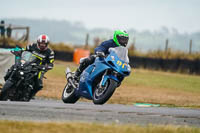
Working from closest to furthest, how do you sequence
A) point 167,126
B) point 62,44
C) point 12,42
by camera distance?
point 167,126, point 12,42, point 62,44

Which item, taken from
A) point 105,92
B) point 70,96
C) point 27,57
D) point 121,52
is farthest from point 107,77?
point 27,57

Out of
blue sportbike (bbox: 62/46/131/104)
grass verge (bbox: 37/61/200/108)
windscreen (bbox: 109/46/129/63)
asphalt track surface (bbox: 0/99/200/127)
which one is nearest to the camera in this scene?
asphalt track surface (bbox: 0/99/200/127)

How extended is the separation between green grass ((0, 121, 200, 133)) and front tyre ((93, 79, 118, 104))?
2.67 metres

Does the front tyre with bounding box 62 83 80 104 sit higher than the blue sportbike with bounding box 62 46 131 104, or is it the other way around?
the blue sportbike with bounding box 62 46 131 104

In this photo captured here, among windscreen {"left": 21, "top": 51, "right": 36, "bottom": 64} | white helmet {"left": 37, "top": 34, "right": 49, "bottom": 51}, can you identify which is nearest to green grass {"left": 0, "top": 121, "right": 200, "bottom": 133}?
windscreen {"left": 21, "top": 51, "right": 36, "bottom": 64}

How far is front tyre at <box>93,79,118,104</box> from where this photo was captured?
33.6 ft

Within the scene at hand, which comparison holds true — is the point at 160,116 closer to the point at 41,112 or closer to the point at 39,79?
the point at 41,112

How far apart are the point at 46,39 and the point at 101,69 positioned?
95.1 inches

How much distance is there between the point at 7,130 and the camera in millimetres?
6746

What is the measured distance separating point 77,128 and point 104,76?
137 inches

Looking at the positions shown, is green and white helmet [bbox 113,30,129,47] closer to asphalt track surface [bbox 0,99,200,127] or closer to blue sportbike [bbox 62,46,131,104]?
blue sportbike [bbox 62,46,131,104]

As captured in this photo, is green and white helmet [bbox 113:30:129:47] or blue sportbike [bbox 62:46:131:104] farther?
green and white helmet [bbox 113:30:129:47]

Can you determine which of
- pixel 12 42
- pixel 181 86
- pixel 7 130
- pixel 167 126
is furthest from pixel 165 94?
pixel 12 42

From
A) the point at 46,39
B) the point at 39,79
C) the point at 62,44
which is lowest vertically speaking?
the point at 62,44
